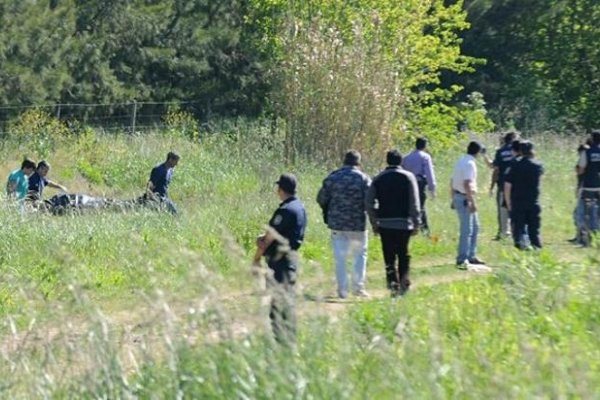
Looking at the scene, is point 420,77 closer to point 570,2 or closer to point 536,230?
point 536,230

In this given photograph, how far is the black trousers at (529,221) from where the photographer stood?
1681cm

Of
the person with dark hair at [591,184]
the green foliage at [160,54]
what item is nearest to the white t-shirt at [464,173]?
the person with dark hair at [591,184]

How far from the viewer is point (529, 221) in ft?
55.6

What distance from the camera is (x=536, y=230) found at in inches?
664

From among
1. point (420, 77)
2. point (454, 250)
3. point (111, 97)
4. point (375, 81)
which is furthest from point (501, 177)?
point (111, 97)

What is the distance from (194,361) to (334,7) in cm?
2232

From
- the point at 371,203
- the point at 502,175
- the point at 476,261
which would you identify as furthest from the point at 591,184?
the point at 371,203

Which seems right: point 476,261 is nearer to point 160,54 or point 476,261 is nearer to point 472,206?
point 472,206

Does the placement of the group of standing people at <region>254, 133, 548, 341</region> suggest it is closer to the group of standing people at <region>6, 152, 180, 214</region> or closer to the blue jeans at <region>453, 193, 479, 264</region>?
the blue jeans at <region>453, 193, 479, 264</region>

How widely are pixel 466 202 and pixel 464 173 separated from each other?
44 cm

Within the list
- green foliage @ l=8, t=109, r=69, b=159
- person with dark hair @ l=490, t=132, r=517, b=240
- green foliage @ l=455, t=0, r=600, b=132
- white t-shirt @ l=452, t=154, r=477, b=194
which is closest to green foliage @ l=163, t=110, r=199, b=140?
green foliage @ l=8, t=109, r=69, b=159

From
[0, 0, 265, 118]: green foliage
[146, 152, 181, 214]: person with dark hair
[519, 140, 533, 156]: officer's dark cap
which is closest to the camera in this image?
[519, 140, 533, 156]: officer's dark cap

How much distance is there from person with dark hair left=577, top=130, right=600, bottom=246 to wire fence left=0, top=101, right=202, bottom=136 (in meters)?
19.4

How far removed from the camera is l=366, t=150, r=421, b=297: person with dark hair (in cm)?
1352
